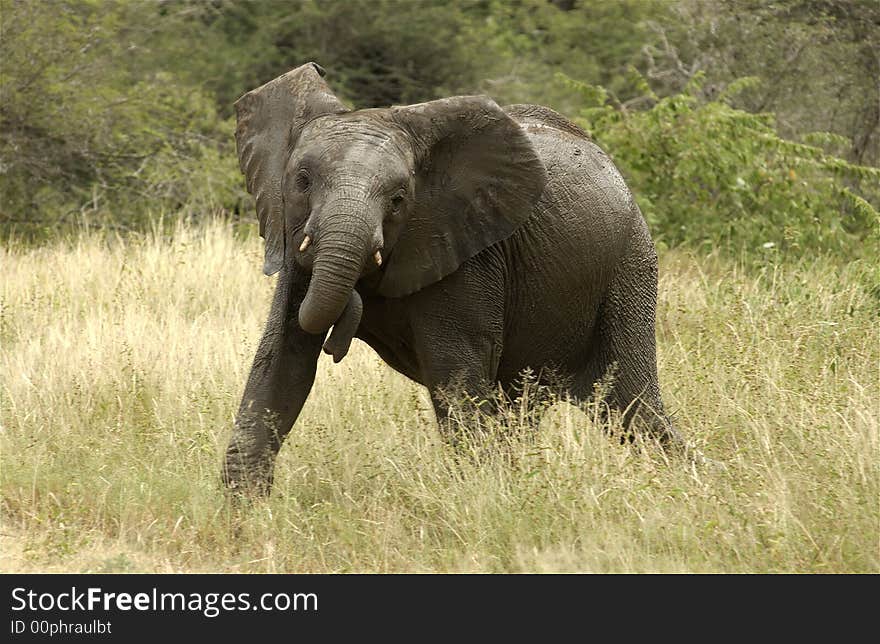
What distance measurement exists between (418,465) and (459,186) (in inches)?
48.0

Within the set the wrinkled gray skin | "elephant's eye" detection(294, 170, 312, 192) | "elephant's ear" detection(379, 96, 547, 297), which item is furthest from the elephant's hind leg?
"elephant's eye" detection(294, 170, 312, 192)

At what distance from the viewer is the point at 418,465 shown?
614 cm

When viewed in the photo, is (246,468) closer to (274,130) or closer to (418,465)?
(418,465)

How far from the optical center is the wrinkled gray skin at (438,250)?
17.1ft

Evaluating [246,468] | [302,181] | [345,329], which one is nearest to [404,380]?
[246,468]

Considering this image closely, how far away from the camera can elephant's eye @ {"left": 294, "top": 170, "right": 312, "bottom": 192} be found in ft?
17.2

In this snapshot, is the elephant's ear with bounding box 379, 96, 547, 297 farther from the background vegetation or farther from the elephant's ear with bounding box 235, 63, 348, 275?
the background vegetation

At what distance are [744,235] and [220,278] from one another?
429 cm

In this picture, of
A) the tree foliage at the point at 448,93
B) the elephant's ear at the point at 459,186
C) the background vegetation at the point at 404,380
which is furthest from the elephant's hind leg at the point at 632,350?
the tree foliage at the point at 448,93

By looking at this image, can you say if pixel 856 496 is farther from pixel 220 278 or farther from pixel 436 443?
pixel 220 278

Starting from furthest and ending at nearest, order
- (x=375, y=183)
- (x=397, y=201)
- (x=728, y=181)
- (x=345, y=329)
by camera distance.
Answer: (x=728, y=181) → (x=397, y=201) → (x=345, y=329) → (x=375, y=183)

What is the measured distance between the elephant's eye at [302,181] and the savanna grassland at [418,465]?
1298 millimetres

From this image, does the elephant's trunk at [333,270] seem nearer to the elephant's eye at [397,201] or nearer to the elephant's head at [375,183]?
the elephant's head at [375,183]

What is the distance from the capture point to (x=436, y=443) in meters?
6.41
